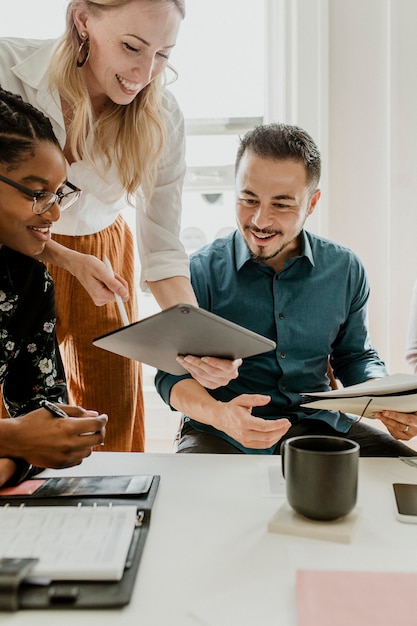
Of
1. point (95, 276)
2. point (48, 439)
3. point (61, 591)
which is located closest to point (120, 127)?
point (95, 276)

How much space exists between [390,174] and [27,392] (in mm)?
1535

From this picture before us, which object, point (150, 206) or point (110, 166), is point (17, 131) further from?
point (150, 206)

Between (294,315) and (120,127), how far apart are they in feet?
2.10

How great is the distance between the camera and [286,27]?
2.30 m

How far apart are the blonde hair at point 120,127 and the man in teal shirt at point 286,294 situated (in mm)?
252

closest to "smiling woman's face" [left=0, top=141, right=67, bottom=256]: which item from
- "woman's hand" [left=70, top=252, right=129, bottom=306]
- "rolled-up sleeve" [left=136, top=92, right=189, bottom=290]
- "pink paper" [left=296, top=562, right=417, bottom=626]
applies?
"woman's hand" [left=70, top=252, right=129, bottom=306]

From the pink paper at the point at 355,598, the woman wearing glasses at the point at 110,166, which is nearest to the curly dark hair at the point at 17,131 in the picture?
the woman wearing glasses at the point at 110,166

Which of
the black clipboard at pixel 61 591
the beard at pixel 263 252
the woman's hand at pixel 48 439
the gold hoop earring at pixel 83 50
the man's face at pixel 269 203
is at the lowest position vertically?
the black clipboard at pixel 61 591

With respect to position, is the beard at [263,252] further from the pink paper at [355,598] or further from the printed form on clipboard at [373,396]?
the pink paper at [355,598]

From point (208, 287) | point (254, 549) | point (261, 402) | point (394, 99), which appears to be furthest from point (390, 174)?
point (254, 549)

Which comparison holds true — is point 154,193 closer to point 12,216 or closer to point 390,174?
point 12,216

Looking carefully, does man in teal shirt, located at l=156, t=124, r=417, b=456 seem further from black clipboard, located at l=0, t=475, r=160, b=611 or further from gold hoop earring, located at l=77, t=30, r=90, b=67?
black clipboard, located at l=0, t=475, r=160, b=611

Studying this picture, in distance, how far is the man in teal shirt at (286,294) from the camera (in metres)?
1.55

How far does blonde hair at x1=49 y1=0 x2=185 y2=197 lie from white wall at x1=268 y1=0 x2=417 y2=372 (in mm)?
855
